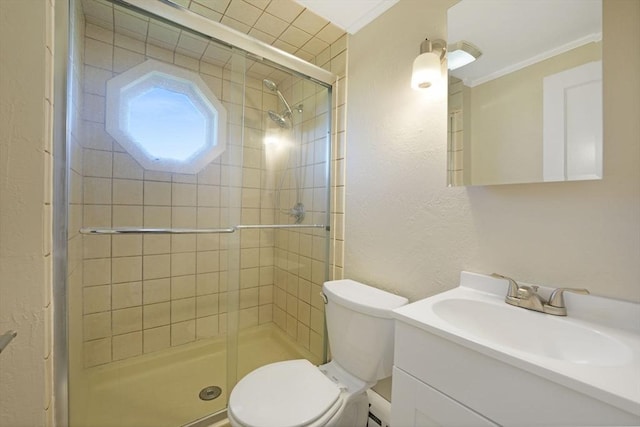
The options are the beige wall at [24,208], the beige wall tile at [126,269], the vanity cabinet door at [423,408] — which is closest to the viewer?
the vanity cabinet door at [423,408]

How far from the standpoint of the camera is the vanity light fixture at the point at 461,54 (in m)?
1.04

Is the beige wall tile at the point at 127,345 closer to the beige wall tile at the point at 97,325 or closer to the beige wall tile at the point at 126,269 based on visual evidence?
the beige wall tile at the point at 97,325

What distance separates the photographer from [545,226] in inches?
34.7

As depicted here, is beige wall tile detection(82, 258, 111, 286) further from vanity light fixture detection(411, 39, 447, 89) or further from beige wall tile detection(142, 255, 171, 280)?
vanity light fixture detection(411, 39, 447, 89)

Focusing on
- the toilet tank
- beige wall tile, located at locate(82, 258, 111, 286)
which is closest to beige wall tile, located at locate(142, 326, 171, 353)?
beige wall tile, located at locate(82, 258, 111, 286)

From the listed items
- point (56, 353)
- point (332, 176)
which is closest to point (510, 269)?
point (332, 176)

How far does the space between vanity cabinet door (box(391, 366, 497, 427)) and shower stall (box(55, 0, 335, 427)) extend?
962mm

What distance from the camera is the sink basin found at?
681 millimetres

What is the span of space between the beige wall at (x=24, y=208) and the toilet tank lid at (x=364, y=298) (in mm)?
1047

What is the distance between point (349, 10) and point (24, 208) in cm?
165

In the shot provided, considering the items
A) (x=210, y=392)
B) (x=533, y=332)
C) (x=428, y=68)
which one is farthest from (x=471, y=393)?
(x=210, y=392)

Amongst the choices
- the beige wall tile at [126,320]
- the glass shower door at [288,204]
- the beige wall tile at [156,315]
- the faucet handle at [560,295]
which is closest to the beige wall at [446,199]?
the faucet handle at [560,295]

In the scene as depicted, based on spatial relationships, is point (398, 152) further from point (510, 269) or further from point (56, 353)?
point (56, 353)

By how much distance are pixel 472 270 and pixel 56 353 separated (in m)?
1.56
